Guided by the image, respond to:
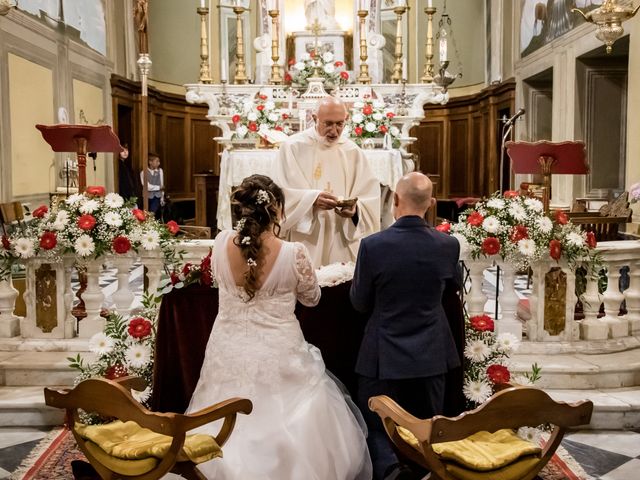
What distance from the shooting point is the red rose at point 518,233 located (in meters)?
4.76

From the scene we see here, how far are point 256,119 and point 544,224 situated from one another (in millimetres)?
5374

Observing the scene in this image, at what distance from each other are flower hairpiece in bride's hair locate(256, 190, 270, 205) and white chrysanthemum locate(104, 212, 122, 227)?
6.99 feet

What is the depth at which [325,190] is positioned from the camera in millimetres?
5320

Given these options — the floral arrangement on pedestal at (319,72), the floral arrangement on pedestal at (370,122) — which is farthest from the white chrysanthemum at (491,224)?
the floral arrangement on pedestal at (319,72)

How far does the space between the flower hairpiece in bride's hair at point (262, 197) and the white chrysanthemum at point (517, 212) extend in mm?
2350

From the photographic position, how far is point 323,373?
3.32 m

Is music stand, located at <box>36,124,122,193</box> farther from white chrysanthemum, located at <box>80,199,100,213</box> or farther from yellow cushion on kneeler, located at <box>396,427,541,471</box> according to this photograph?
yellow cushion on kneeler, located at <box>396,427,541,471</box>

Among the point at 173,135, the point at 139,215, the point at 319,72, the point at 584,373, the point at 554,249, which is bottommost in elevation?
the point at 584,373

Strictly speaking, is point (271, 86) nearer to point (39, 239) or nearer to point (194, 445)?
point (39, 239)

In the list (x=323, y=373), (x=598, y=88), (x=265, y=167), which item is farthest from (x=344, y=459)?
(x=598, y=88)

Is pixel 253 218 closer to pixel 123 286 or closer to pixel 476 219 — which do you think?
pixel 476 219

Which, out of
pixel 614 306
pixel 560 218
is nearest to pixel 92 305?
pixel 560 218

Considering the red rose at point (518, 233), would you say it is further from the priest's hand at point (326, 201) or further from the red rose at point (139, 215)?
the red rose at point (139, 215)

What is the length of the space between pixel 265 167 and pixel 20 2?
415 cm
